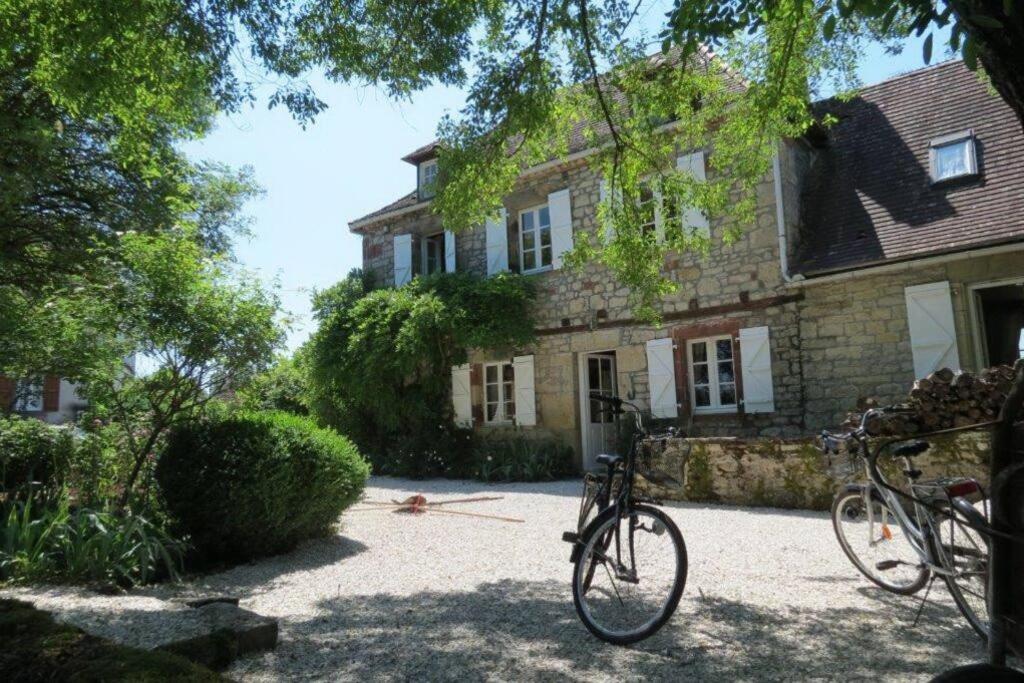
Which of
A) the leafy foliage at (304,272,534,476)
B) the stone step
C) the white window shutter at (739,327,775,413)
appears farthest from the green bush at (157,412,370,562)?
the leafy foliage at (304,272,534,476)

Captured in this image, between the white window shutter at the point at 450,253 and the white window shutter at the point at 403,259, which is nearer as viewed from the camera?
the white window shutter at the point at 450,253

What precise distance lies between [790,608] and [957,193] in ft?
25.7

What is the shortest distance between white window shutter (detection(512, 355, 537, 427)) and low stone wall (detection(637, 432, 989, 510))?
4438 mm

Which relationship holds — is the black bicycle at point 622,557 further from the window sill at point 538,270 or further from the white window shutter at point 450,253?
the white window shutter at point 450,253

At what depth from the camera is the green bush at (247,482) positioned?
5059 millimetres

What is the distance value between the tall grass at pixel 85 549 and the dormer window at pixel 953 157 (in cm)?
1043

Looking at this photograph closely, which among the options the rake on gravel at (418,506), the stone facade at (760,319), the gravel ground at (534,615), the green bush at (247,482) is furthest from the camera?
the stone facade at (760,319)

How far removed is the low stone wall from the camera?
6250 millimetres

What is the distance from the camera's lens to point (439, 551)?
5758 millimetres

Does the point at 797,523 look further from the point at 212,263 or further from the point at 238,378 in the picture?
the point at 212,263

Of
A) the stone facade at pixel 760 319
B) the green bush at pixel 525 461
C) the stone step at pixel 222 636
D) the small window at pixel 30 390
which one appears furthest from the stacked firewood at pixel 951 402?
the small window at pixel 30 390

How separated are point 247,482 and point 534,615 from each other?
2.51 metres

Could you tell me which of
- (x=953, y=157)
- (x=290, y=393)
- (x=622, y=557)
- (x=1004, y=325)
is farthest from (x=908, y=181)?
(x=290, y=393)

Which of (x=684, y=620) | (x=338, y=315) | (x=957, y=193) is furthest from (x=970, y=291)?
(x=338, y=315)
